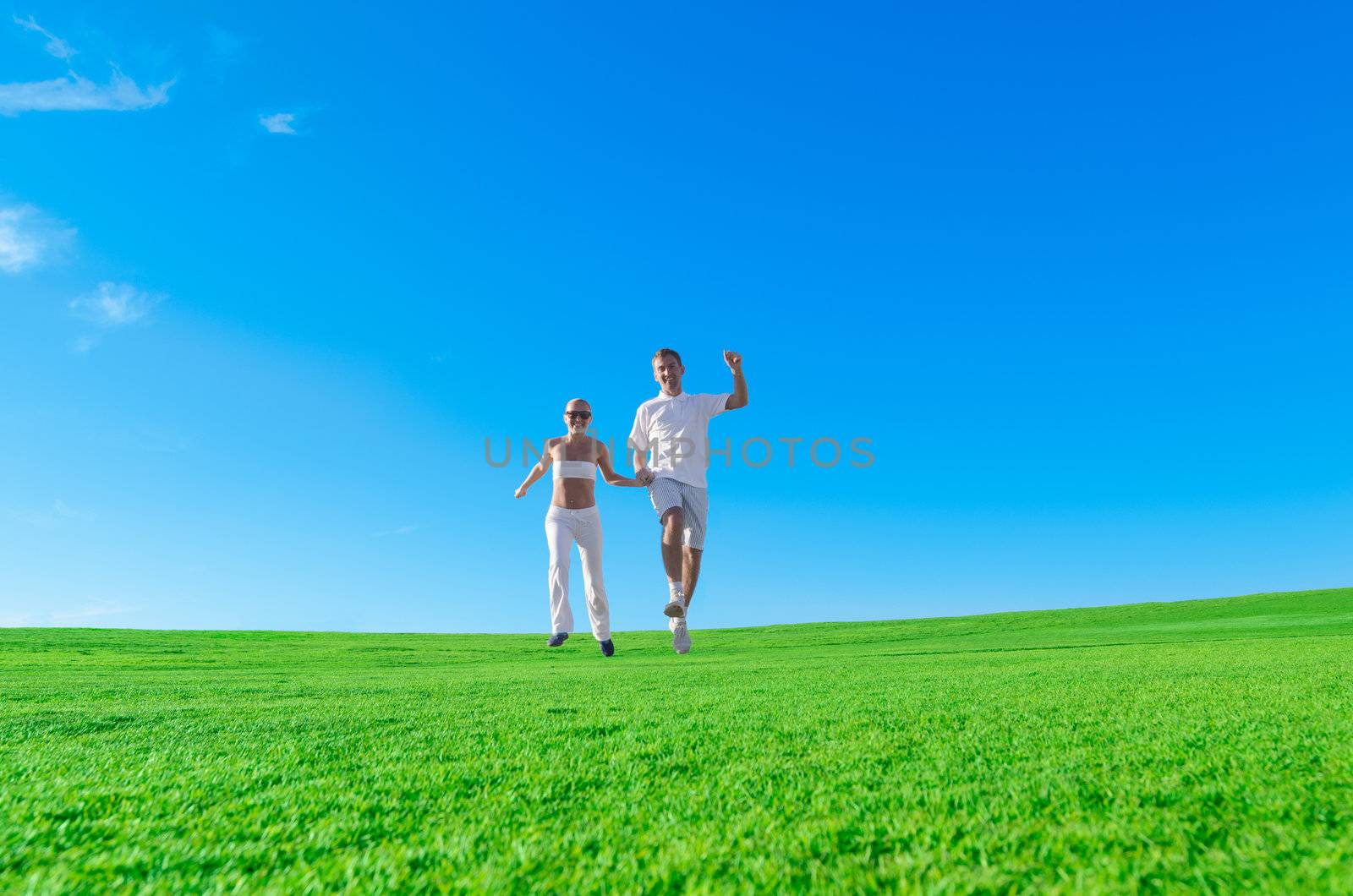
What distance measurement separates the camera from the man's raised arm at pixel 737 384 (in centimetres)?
856

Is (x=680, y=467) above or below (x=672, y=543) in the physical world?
above

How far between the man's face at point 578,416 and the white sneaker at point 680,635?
269cm

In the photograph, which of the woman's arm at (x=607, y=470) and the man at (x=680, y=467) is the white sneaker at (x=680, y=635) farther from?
the woman's arm at (x=607, y=470)

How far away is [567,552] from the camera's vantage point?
10.2 m

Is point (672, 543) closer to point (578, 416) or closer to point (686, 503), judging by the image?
point (686, 503)

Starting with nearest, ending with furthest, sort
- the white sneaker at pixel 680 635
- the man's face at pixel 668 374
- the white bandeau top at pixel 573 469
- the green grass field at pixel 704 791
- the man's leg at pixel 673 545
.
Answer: the green grass field at pixel 704 791 → the man's leg at pixel 673 545 → the man's face at pixel 668 374 → the white sneaker at pixel 680 635 → the white bandeau top at pixel 573 469

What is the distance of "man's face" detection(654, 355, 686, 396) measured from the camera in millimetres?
9055

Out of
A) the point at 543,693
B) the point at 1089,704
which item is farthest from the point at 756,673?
the point at 1089,704

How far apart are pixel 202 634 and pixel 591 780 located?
21613 mm

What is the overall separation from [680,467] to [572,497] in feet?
6.71

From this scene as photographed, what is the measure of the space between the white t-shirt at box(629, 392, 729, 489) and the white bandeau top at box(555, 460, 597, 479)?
56.6 inches

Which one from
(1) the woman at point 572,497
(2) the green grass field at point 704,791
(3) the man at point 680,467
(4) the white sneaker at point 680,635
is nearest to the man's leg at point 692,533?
(3) the man at point 680,467

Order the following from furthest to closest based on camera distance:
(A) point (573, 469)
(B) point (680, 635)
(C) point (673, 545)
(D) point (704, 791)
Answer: (A) point (573, 469), (B) point (680, 635), (C) point (673, 545), (D) point (704, 791)

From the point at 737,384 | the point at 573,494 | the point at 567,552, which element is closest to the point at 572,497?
the point at 573,494
